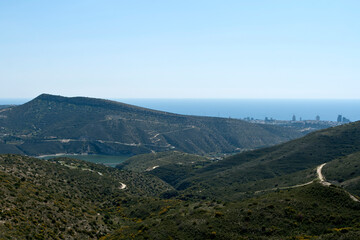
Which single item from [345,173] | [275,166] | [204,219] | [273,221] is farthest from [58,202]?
[275,166]

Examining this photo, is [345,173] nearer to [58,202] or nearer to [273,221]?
[273,221]

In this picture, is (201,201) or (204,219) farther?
(201,201)

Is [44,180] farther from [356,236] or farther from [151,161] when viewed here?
[151,161]

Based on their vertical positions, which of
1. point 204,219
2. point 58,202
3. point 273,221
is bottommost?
point 58,202

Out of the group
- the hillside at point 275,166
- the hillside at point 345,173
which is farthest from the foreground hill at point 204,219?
the hillside at point 275,166

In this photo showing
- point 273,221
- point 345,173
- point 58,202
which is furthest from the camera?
point 345,173

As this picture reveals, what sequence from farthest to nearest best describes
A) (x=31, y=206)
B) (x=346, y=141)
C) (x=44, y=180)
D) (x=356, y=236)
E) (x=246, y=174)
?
(x=346, y=141), (x=246, y=174), (x=44, y=180), (x=31, y=206), (x=356, y=236)

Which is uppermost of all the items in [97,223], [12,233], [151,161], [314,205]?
[314,205]

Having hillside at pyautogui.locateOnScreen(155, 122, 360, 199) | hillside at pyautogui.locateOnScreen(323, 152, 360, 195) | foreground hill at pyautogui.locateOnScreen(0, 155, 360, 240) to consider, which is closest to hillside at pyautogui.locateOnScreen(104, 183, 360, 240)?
foreground hill at pyautogui.locateOnScreen(0, 155, 360, 240)

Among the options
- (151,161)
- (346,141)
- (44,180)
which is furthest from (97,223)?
(151,161)
